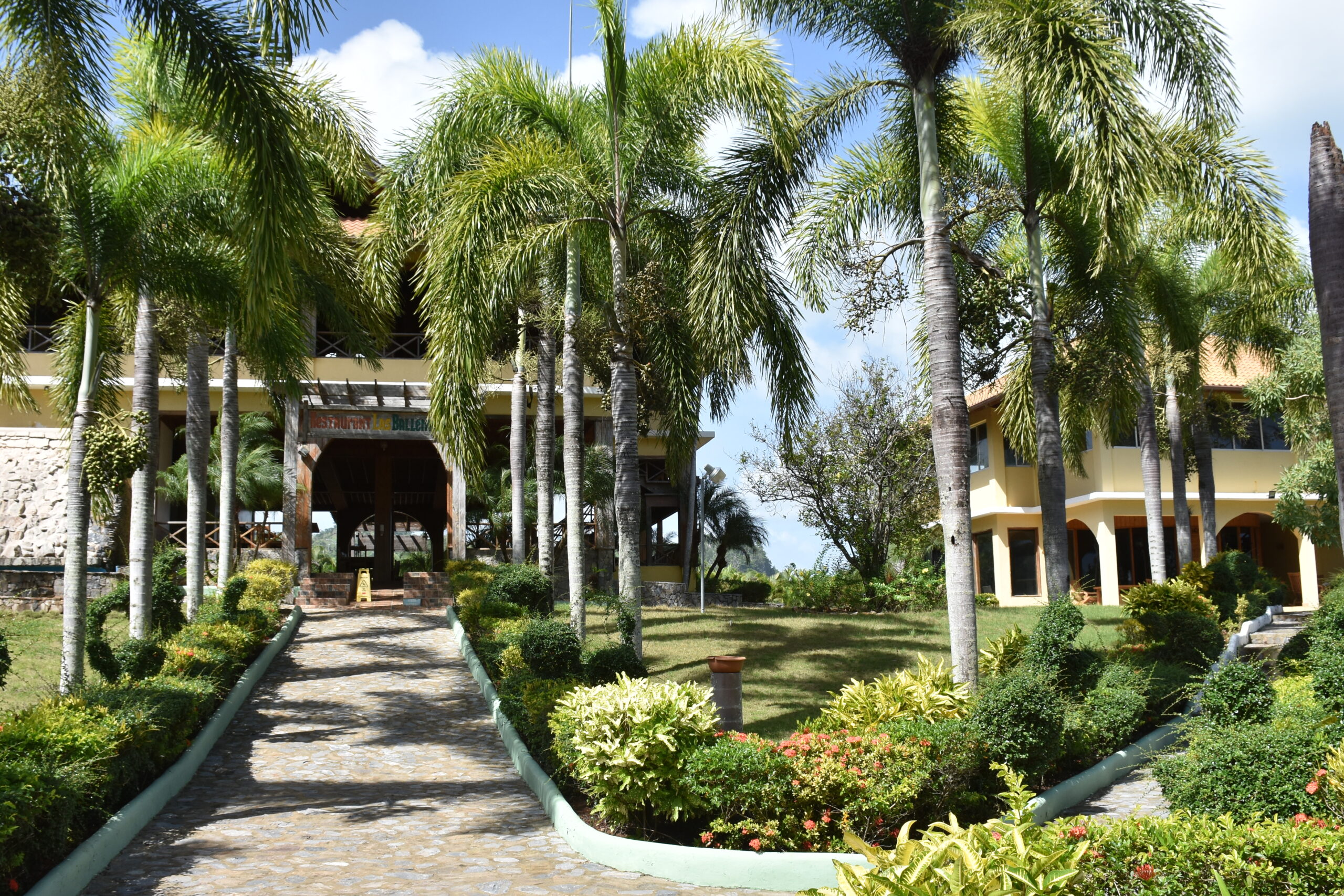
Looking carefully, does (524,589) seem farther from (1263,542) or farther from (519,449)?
(1263,542)

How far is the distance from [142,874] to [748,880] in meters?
3.71

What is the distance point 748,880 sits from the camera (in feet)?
20.3

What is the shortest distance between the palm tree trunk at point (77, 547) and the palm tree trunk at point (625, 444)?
17.5ft

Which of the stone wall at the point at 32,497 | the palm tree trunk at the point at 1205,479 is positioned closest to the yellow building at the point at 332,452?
the stone wall at the point at 32,497

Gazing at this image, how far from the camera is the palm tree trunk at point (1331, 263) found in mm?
8477

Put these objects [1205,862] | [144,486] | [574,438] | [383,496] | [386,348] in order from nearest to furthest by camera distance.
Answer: [1205,862] → [144,486] → [574,438] → [386,348] → [383,496]

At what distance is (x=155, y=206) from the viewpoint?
35.9 ft

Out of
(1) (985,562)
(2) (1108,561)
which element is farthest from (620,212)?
(1) (985,562)

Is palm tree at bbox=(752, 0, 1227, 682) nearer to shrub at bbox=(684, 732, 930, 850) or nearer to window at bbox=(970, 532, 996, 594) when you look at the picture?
shrub at bbox=(684, 732, 930, 850)

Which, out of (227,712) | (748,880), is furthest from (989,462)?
(748,880)

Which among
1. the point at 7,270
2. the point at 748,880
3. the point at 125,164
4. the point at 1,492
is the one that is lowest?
the point at 748,880

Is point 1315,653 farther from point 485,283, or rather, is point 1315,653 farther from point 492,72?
point 492,72

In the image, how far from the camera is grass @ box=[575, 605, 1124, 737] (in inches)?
481

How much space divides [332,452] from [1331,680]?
24955 millimetres
